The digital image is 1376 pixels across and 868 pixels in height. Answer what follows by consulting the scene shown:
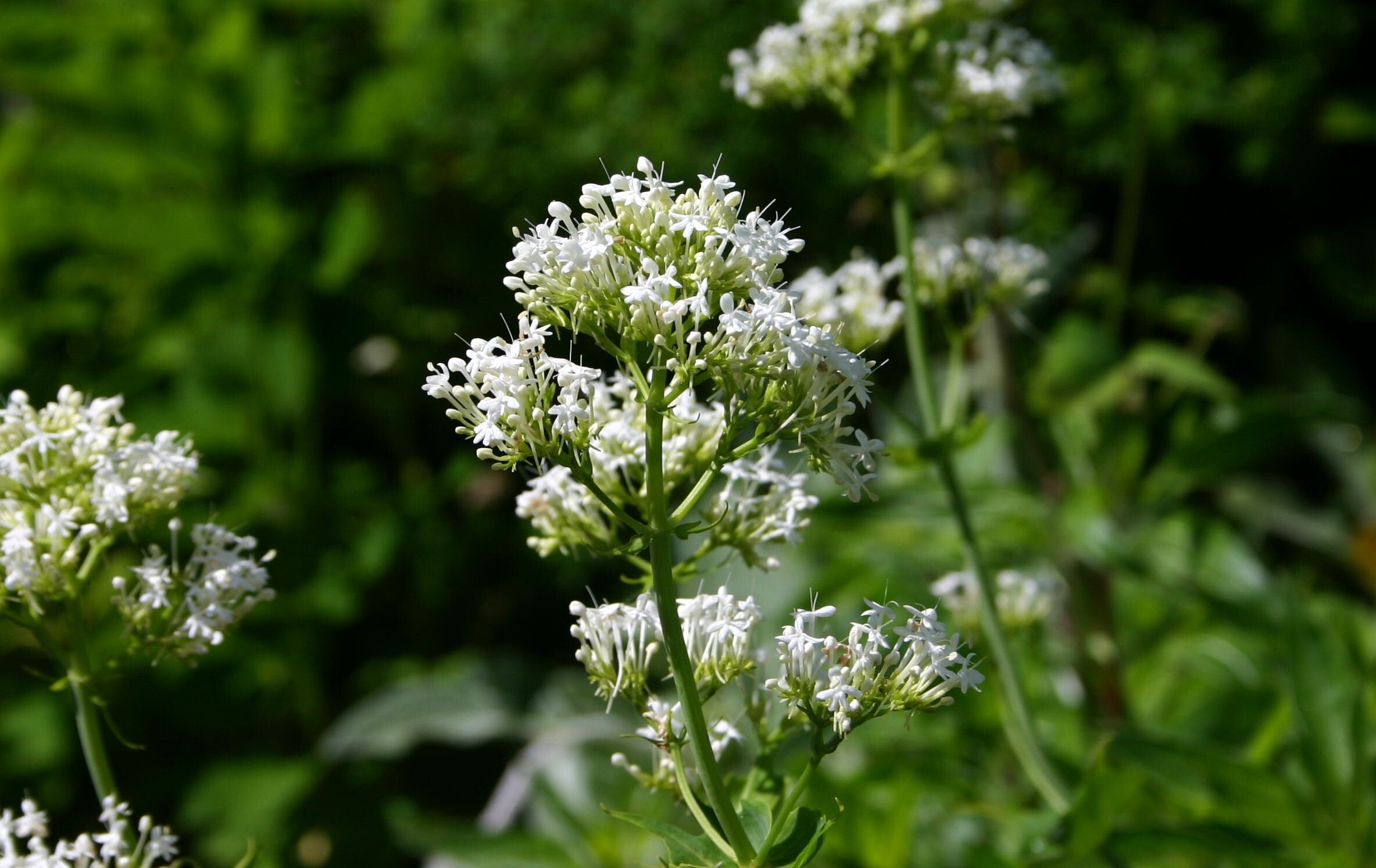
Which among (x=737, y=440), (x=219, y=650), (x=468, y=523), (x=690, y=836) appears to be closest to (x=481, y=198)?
(x=468, y=523)

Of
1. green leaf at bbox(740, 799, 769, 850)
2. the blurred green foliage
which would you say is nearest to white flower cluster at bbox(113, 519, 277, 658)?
green leaf at bbox(740, 799, 769, 850)

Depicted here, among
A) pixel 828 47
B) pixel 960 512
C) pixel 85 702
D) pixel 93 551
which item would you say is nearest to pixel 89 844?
pixel 85 702

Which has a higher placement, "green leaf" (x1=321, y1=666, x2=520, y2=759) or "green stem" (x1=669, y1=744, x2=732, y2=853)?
"green leaf" (x1=321, y1=666, x2=520, y2=759)

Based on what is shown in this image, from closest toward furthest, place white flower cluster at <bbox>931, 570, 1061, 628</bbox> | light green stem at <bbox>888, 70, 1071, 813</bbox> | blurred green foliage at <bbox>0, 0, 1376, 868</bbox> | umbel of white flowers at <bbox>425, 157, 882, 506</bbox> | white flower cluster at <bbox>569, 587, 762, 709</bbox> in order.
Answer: umbel of white flowers at <bbox>425, 157, 882, 506</bbox> < white flower cluster at <bbox>569, 587, 762, 709</bbox> < light green stem at <bbox>888, 70, 1071, 813</bbox> < white flower cluster at <bbox>931, 570, 1061, 628</bbox> < blurred green foliage at <bbox>0, 0, 1376, 868</bbox>

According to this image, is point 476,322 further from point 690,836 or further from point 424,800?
point 690,836

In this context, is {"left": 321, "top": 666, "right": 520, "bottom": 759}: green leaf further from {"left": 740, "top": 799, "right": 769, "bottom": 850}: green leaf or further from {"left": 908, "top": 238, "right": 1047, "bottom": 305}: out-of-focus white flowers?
{"left": 740, "top": 799, "right": 769, "bottom": 850}: green leaf

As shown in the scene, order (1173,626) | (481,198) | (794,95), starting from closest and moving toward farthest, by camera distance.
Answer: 1. (794,95)
2. (1173,626)
3. (481,198)

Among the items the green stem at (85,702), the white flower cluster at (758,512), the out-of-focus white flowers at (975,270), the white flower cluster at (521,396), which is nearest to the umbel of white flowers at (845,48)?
the out-of-focus white flowers at (975,270)

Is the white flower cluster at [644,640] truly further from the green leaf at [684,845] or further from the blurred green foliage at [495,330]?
the blurred green foliage at [495,330]
